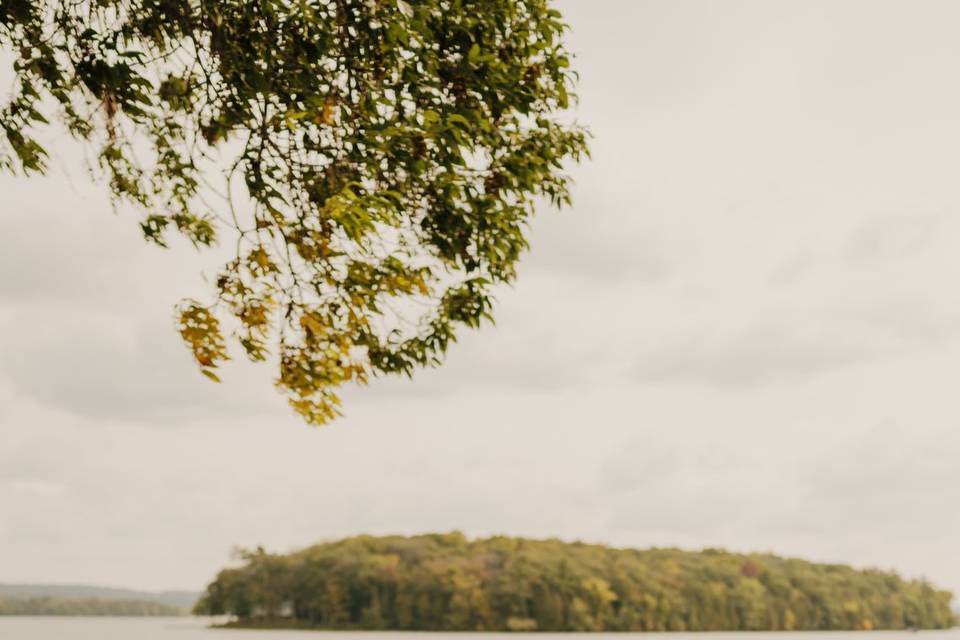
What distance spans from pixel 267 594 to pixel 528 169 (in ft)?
368

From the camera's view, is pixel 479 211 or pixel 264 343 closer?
pixel 264 343

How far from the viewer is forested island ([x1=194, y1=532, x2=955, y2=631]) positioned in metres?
111

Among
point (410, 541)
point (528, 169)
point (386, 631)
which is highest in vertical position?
point (410, 541)

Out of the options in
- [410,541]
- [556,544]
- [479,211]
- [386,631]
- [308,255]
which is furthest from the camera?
[556,544]

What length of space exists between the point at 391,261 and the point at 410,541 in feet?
402

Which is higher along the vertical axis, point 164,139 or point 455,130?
point 164,139

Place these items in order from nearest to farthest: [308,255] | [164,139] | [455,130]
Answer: [455,130] → [308,255] → [164,139]

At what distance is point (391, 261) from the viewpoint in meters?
8.94

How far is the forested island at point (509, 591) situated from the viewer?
111 meters

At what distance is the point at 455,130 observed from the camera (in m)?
8.16

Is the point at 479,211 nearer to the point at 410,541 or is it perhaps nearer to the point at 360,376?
the point at 360,376

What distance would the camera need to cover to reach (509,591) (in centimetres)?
11025

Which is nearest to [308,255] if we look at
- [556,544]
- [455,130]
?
[455,130]

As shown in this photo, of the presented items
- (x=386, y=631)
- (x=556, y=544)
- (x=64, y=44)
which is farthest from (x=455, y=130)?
(x=556, y=544)
